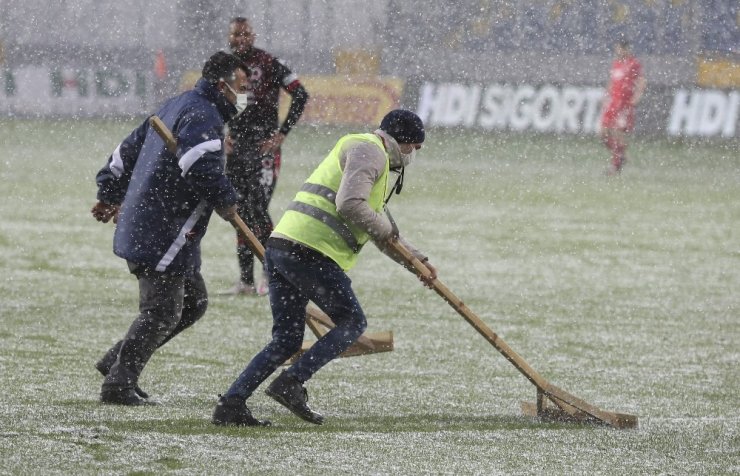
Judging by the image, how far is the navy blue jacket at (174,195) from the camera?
6301mm

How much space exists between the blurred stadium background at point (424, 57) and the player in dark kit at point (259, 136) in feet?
54.0

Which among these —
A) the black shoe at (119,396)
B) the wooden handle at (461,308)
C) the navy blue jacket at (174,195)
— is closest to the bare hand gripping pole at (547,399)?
the wooden handle at (461,308)

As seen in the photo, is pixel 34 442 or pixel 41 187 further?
pixel 41 187

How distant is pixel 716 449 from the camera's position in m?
5.99

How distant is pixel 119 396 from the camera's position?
257 inches

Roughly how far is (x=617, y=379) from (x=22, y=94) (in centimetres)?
2269

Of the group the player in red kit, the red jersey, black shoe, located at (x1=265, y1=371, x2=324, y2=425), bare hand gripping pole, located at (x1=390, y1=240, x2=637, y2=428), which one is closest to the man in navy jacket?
black shoe, located at (x1=265, y1=371, x2=324, y2=425)

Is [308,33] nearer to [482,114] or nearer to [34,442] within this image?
[482,114]

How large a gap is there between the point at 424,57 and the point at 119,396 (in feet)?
80.0

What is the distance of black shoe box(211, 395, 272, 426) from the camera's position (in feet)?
19.6

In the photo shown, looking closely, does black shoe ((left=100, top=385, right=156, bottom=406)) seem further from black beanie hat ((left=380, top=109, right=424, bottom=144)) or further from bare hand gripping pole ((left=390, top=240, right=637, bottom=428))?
black beanie hat ((left=380, top=109, right=424, bottom=144))

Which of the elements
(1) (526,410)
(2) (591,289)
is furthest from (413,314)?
(1) (526,410)

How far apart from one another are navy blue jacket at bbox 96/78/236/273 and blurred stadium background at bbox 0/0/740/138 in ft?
65.2

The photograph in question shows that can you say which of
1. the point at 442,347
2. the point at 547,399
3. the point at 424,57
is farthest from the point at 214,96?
the point at 424,57
